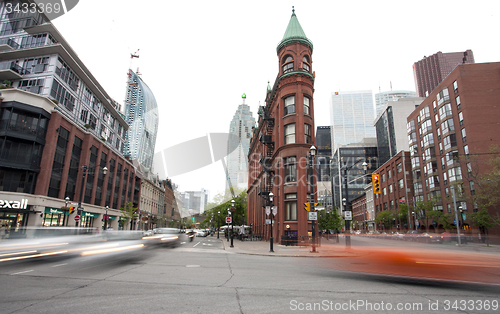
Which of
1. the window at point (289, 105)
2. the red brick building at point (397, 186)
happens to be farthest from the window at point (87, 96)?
the red brick building at point (397, 186)

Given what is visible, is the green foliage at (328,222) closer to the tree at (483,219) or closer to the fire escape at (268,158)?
the fire escape at (268,158)

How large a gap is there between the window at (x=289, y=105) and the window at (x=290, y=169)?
570cm

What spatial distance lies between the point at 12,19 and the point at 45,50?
503 inches

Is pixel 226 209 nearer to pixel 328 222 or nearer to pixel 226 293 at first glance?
pixel 328 222

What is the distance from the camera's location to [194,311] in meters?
5.64

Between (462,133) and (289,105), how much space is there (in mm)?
41631

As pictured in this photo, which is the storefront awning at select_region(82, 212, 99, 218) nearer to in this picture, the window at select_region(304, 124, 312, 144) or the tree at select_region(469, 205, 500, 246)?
the window at select_region(304, 124, 312, 144)

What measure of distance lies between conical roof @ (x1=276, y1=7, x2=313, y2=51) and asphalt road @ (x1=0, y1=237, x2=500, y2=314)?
98.3 feet

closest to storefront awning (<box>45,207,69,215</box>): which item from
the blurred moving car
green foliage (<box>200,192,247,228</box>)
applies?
the blurred moving car

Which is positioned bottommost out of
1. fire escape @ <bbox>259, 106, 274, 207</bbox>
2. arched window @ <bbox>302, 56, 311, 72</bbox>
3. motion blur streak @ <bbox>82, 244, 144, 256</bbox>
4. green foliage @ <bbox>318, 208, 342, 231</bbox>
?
motion blur streak @ <bbox>82, 244, 144, 256</bbox>

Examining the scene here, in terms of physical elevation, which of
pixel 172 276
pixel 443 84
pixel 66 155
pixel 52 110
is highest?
pixel 443 84

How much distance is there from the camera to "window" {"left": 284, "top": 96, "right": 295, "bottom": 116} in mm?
32981

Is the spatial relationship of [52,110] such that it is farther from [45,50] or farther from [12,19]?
[12,19]

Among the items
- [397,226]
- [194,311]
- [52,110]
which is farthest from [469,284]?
[397,226]
